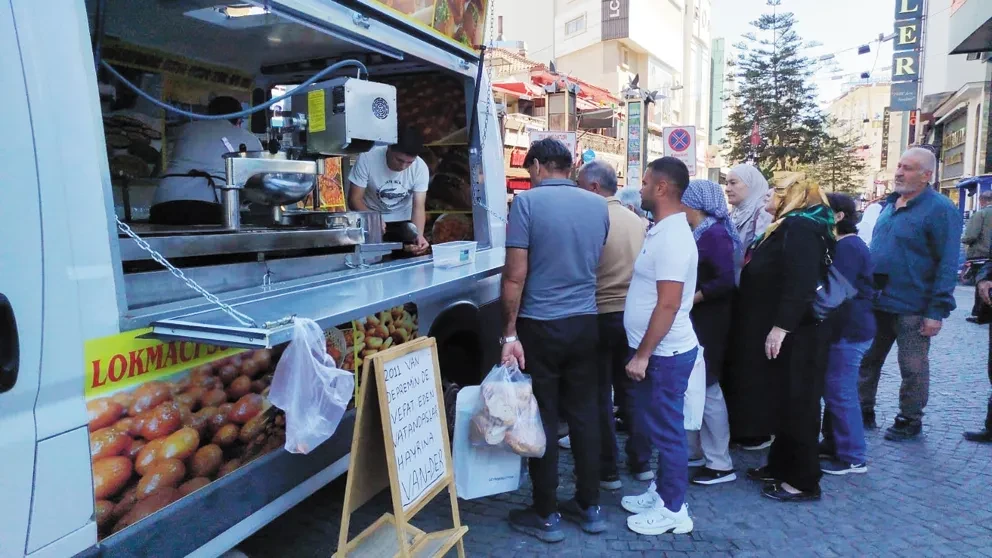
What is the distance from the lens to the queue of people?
3281 mm

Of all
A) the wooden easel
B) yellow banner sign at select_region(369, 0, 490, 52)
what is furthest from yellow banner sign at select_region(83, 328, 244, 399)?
yellow banner sign at select_region(369, 0, 490, 52)

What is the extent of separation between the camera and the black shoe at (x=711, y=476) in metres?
4.05

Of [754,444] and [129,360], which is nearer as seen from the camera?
[129,360]

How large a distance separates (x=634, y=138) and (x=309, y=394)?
62.7ft

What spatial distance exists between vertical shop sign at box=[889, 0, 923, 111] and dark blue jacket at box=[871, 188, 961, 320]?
18.0 meters

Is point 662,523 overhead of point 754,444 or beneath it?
overhead

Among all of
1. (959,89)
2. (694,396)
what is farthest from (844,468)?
(959,89)

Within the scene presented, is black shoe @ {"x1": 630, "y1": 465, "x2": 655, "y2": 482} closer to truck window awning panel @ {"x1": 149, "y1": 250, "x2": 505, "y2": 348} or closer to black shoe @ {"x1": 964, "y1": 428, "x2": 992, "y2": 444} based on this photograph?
truck window awning panel @ {"x1": 149, "y1": 250, "x2": 505, "y2": 348}

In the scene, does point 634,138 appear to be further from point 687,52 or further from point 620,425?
point 687,52

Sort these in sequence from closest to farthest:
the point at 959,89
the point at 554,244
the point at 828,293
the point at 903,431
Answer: the point at 554,244
the point at 828,293
the point at 903,431
the point at 959,89

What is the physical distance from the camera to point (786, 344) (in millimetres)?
3744

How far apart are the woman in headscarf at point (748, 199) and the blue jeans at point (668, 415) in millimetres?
1536

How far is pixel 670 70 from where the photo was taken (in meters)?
58.2

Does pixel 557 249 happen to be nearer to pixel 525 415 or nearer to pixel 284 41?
pixel 525 415
